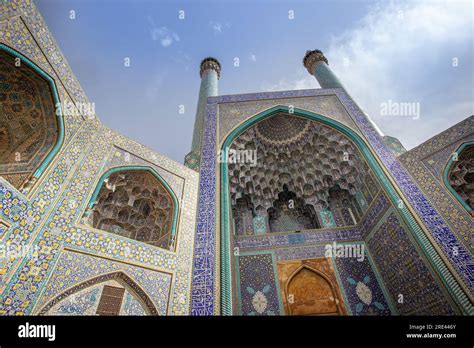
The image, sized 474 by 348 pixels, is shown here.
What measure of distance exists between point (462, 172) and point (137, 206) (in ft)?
23.1

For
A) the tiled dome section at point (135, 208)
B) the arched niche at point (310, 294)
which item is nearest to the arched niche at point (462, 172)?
the arched niche at point (310, 294)

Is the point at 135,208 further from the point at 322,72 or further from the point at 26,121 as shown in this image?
the point at 322,72

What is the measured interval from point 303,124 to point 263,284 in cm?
487

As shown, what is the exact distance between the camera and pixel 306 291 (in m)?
5.73

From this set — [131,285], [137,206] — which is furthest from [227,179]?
[131,285]

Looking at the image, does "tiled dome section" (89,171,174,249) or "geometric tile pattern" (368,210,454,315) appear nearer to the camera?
"geometric tile pattern" (368,210,454,315)

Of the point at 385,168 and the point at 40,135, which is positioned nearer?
the point at 40,135

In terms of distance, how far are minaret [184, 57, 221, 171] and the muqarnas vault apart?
0.11 metres

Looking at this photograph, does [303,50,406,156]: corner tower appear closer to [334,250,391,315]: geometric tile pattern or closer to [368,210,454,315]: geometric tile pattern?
→ [368,210,454,315]: geometric tile pattern

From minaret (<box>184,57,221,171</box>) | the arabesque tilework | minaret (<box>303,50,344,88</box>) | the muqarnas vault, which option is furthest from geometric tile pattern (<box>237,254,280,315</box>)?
minaret (<box>303,50,344,88</box>)

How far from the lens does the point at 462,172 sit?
515cm

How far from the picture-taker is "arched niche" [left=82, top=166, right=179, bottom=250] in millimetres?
4961

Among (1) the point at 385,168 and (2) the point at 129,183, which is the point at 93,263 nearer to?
(2) the point at 129,183
